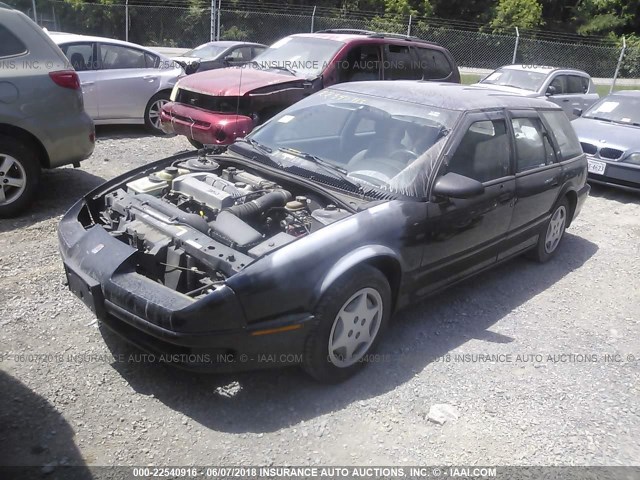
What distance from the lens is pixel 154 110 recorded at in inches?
352

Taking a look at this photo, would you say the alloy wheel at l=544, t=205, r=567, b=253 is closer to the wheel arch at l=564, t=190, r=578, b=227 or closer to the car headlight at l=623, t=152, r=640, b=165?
the wheel arch at l=564, t=190, r=578, b=227

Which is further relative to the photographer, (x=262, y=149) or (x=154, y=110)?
(x=154, y=110)

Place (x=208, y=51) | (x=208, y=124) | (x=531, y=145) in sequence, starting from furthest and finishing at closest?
1. (x=208, y=51)
2. (x=208, y=124)
3. (x=531, y=145)

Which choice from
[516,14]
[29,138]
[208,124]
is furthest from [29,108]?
[516,14]

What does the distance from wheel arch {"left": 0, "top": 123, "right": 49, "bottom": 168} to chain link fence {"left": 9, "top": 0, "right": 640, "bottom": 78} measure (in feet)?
61.1

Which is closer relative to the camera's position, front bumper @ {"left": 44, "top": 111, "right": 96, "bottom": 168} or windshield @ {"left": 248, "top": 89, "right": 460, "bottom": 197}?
windshield @ {"left": 248, "top": 89, "right": 460, "bottom": 197}

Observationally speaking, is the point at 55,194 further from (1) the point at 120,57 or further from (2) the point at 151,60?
(2) the point at 151,60

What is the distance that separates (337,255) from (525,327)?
1956 mm

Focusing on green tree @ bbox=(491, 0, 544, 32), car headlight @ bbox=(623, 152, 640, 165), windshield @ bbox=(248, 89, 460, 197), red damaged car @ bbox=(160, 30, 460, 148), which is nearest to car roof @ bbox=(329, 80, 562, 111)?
windshield @ bbox=(248, 89, 460, 197)

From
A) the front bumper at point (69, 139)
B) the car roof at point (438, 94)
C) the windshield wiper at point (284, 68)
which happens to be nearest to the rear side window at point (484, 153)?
the car roof at point (438, 94)

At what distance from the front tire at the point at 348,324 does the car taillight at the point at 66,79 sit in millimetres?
3810

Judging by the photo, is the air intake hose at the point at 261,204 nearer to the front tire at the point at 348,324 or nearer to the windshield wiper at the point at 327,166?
the windshield wiper at the point at 327,166

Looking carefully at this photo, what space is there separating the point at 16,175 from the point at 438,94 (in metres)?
3.89

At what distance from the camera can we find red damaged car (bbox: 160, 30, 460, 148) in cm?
687
